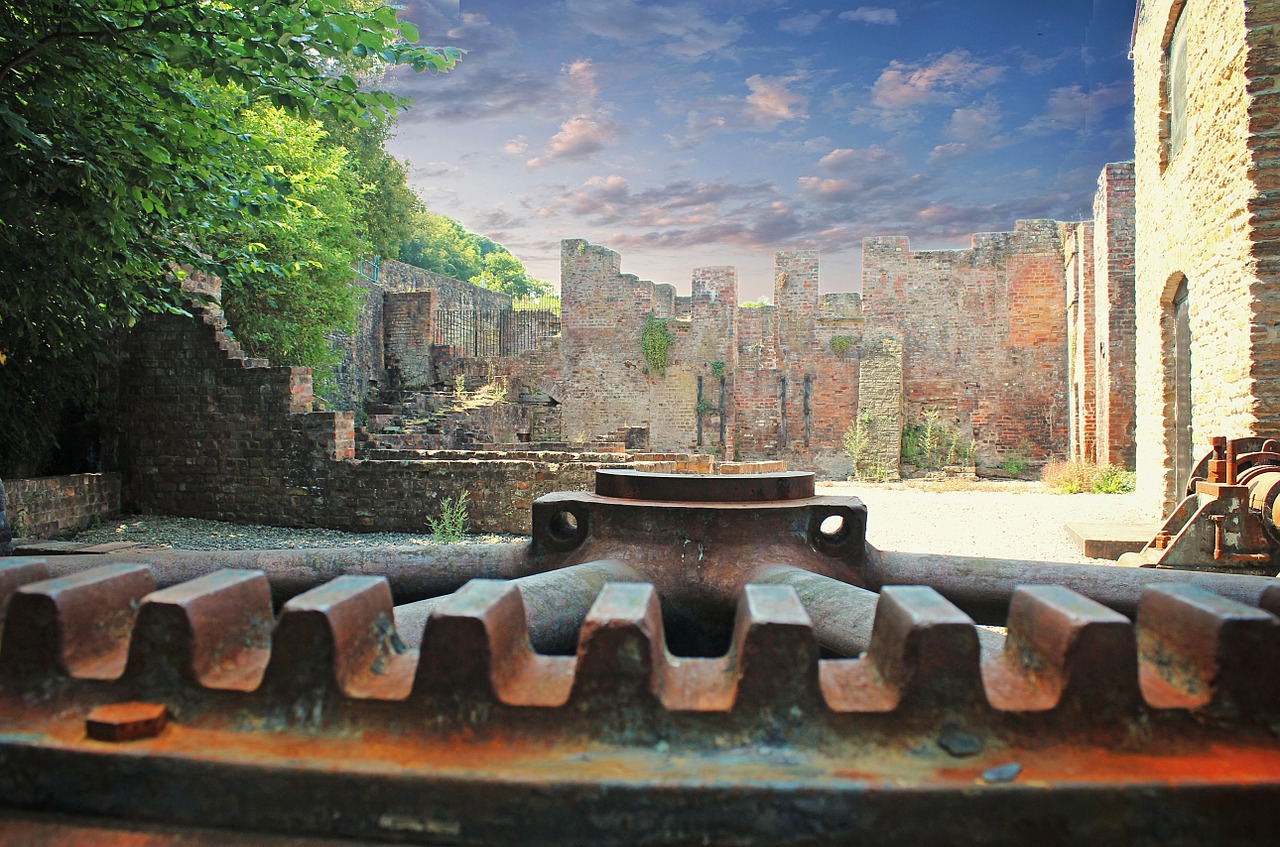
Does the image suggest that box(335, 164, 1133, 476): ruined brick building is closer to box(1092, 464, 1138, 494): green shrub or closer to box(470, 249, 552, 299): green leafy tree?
box(1092, 464, 1138, 494): green shrub

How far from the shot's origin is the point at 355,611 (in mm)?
1138

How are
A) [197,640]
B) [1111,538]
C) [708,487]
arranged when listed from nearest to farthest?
1. [197,640]
2. [708,487]
3. [1111,538]

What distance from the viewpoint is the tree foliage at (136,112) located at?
5.35 meters

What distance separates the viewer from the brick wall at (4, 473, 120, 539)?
845cm

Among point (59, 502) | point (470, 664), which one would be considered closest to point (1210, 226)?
point (470, 664)

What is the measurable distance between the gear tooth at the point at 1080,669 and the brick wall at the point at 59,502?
9.73 m

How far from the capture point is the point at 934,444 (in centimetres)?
2048

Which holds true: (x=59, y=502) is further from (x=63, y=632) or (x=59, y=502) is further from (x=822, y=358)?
(x=822, y=358)

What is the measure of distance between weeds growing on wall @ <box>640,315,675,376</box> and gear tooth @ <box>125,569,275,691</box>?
21.0 m

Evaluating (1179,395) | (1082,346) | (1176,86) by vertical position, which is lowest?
(1179,395)

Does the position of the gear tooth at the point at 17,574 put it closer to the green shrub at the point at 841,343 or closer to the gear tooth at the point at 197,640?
the gear tooth at the point at 197,640

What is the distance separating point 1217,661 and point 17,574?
1918 mm

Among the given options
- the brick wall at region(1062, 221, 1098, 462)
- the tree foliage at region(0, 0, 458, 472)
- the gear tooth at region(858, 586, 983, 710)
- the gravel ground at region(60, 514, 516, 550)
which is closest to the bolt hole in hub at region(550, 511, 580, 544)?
the gear tooth at region(858, 586, 983, 710)

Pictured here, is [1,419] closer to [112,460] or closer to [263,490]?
[112,460]
